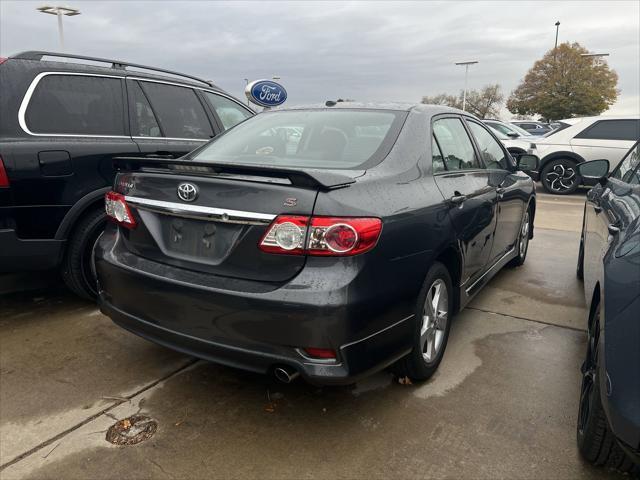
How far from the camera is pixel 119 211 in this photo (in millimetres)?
2701

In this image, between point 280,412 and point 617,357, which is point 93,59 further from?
point 617,357

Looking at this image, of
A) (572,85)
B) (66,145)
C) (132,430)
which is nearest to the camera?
(132,430)

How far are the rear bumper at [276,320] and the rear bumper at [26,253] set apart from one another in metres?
1.33

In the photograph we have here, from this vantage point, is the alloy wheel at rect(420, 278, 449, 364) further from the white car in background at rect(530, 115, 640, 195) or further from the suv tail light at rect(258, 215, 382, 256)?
the white car in background at rect(530, 115, 640, 195)

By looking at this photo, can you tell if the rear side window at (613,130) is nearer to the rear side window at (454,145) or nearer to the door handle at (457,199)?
the rear side window at (454,145)

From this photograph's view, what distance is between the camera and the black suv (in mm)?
3316

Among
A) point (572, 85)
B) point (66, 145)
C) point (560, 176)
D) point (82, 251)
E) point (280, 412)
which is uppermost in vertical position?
point (572, 85)

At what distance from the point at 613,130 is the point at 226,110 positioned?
29.2ft

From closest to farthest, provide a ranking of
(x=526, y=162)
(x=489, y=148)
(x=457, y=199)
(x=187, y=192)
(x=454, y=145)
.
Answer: (x=187, y=192) → (x=457, y=199) → (x=454, y=145) → (x=489, y=148) → (x=526, y=162)

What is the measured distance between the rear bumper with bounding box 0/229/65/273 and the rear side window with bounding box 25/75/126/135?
29.9 inches

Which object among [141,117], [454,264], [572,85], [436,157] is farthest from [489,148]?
[572,85]

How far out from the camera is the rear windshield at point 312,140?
2730mm

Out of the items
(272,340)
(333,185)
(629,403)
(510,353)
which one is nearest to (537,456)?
(629,403)

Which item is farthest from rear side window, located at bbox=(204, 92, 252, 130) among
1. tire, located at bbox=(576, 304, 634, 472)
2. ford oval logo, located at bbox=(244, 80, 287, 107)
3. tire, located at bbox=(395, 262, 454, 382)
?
ford oval logo, located at bbox=(244, 80, 287, 107)
